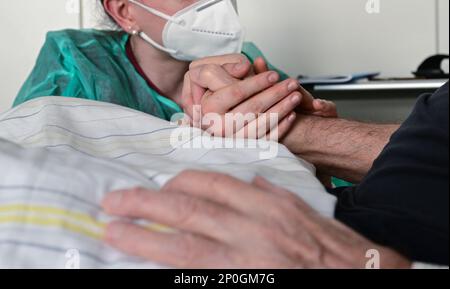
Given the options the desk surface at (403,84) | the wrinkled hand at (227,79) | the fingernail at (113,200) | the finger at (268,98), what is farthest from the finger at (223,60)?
the desk surface at (403,84)

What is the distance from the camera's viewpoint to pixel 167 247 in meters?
0.38

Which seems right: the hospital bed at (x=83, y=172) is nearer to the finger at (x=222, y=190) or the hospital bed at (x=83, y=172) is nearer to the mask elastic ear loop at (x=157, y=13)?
the finger at (x=222, y=190)

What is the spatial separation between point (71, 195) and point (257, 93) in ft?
1.62

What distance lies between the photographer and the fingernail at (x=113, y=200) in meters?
0.40

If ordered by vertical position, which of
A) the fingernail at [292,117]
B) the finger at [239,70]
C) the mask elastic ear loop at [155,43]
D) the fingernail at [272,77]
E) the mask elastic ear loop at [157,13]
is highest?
the mask elastic ear loop at [157,13]

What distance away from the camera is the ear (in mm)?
1585

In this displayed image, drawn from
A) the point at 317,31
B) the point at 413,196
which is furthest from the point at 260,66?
the point at 317,31

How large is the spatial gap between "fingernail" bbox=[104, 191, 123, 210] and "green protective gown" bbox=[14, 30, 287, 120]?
3.16 feet

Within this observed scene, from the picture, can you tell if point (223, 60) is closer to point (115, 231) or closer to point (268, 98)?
point (268, 98)

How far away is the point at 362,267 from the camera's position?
16.1 inches

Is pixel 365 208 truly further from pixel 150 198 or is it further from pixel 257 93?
pixel 257 93

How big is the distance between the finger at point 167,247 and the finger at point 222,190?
4 cm

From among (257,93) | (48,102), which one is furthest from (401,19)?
(48,102)
